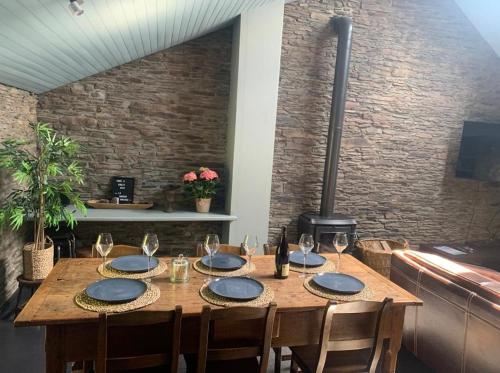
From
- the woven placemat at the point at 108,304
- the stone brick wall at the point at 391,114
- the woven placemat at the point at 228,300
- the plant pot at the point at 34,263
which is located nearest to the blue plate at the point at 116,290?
the woven placemat at the point at 108,304

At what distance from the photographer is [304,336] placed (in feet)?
5.99

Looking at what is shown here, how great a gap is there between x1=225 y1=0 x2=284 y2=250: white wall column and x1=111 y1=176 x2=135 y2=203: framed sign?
1.05m

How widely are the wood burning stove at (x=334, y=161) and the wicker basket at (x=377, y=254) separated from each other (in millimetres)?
185

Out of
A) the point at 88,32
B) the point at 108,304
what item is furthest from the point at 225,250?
the point at 88,32

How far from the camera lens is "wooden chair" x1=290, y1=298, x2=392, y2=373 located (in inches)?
65.5

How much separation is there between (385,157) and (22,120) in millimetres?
3986

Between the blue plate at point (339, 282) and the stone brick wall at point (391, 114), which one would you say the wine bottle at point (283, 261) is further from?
the stone brick wall at point (391, 114)

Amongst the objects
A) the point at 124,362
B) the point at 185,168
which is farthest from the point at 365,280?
the point at 185,168

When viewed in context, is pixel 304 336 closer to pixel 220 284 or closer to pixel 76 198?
pixel 220 284

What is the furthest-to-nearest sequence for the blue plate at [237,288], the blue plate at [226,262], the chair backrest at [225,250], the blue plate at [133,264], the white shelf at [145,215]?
the white shelf at [145,215] → the chair backrest at [225,250] → the blue plate at [226,262] → the blue plate at [133,264] → the blue plate at [237,288]

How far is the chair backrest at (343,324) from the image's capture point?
1645mm

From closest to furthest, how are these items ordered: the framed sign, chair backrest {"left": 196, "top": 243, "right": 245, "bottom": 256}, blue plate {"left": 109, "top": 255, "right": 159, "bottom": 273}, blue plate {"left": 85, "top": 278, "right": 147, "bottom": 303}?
blue plate {"left": 85, "top": 278, "right": 147, "bottom": 303} < blue plate {"left": 109, "top": 255, "right": 159, "bottom": 273} < chair backrest {"left": 196, "top": 243, "right": 245, "bottom": 256} < the framed sign

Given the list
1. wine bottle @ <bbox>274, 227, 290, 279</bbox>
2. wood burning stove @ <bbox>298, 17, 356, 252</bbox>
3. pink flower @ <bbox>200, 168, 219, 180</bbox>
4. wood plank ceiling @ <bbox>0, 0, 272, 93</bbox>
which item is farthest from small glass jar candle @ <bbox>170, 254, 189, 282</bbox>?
wood burning stove @ <bbox>298, 17, 356, 252</bbox>

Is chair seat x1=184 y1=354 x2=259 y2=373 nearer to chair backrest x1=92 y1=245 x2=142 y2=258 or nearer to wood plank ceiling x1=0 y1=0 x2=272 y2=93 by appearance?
chair backrest x1=92 y1=245 x2=142 y2=258
